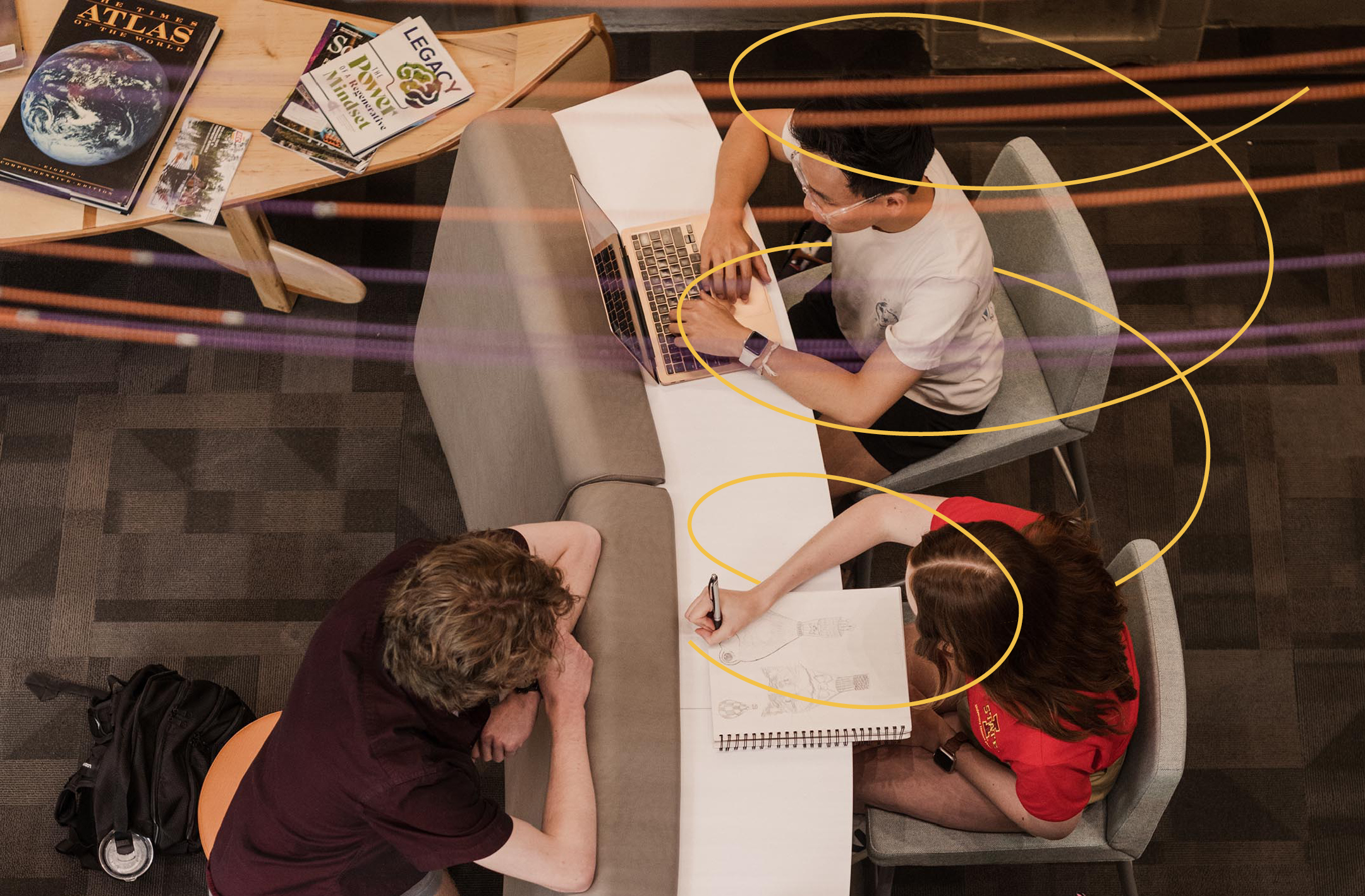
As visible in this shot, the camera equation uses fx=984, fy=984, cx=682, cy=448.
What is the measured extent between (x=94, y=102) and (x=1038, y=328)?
7.24 feet

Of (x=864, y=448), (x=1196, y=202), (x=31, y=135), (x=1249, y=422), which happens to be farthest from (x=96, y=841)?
(x=1196, y=202)

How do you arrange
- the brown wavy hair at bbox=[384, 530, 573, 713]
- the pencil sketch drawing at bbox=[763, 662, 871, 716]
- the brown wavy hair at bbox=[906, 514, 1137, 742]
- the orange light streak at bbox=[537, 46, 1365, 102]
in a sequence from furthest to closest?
the orange light streak at bbox=[537, 46, 1365, 102]
the pencil sketch drawing at bbox=[763, 662, 871, 716]
the brown wavy hair at bbox=[906, 514, 1137, 742]
the brown wavy hair at bbox=[384, 530, 573, 713]

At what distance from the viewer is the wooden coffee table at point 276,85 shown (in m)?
2.22

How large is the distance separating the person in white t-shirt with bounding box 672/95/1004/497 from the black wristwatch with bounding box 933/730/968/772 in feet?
2.10

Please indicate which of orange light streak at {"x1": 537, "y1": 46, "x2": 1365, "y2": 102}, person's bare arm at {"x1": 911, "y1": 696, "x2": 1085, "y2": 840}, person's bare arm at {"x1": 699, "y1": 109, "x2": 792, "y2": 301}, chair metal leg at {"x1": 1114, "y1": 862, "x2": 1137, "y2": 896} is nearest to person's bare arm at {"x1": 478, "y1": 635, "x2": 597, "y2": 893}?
person's bare arm at {"x1": 911, "y1": 696, "x2": 1085, "y2": 840}

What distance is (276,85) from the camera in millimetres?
2357

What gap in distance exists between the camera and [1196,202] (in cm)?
322

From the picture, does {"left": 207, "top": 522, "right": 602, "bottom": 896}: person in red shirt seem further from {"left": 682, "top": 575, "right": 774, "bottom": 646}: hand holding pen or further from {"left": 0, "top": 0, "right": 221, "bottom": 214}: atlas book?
{"left": 0, "top": 0, "right": 221, "bottom": 214}: atlas book

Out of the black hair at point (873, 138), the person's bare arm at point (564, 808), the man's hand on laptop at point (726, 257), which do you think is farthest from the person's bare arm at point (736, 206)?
the person's bare arm at point (564, 808)

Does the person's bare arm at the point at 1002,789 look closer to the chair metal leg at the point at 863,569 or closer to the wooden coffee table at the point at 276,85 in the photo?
the chair metal leg at the point at 863,569

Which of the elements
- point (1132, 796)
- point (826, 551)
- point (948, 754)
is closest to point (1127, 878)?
point (1132, 796)

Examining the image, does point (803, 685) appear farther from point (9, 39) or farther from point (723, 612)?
point (9, 39)

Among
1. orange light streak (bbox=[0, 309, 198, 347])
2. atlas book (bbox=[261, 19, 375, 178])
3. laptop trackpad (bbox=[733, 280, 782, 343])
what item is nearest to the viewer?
laptop trackpad (bbox=[733, 280, 782, 343])

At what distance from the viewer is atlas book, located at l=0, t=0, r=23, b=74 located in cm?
231
